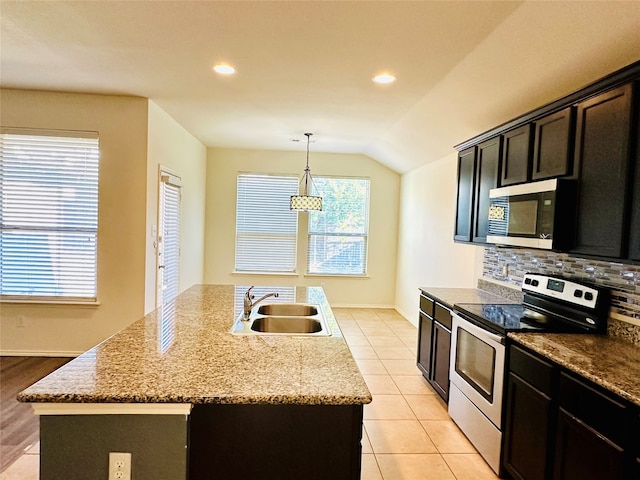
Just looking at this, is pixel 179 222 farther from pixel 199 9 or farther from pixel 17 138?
pixel 199 9

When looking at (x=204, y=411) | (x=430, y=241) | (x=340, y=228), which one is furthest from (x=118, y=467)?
(x=340, y=228)

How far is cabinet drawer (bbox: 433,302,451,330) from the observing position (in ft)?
10.2

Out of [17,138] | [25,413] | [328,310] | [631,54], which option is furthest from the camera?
[17,138]

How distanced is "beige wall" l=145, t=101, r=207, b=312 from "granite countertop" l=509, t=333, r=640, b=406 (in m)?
3.51

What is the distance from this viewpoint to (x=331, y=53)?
2.72 meters

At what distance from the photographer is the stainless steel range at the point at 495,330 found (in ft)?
7.48

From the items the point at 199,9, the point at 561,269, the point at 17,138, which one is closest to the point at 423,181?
the point at 561,269

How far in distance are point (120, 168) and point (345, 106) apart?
2365 millimetres

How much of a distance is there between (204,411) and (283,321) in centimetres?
103

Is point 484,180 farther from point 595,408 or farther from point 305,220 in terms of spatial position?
point 305,220

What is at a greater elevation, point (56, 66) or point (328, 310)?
point (56, 66)

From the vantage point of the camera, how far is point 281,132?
17.3 ft

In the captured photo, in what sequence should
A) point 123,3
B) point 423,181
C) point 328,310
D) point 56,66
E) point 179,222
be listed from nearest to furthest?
1. point 123,3
2. point 328,310
3. point 56,66
4. point 179,222
5. point 423,181

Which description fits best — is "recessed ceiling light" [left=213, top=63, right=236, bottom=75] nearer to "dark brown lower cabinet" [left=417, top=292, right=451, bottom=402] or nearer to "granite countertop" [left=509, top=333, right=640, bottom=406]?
"dark brown lower cabinet" [left=417, top=292, right=451, bottom=402]
